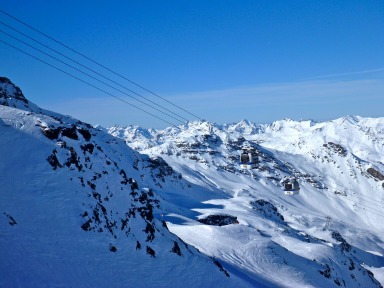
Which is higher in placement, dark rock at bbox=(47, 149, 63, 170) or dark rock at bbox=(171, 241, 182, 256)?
dark rock at bbox=(47, 149, 63, 170)

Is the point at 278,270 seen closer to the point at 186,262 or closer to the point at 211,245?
the point at 211,245

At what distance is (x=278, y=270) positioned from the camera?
128 ft

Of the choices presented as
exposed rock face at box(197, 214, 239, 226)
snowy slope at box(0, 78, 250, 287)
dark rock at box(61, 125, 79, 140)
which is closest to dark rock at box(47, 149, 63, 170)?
snowy slope at box(0, 78, 250, 287)

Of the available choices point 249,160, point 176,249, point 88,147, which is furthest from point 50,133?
point 249,160

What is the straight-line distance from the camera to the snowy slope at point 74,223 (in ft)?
62.2

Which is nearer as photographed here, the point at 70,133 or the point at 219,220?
the point at 70,133

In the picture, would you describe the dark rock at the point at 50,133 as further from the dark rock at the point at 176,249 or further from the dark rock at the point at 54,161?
the dark rock at the point at 176,249

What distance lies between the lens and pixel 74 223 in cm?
2320

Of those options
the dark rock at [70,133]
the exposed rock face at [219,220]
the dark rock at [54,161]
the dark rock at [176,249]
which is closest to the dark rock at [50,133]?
the dark rock at [70,133]

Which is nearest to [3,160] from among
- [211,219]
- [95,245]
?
[95,245]

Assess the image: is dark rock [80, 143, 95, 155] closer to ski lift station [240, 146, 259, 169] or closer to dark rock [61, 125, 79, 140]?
dark rock [61, 125, 79, 140]

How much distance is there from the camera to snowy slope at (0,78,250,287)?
1895cm

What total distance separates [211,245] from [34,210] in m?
25.2

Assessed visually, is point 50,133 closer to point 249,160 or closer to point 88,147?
point 88,147
